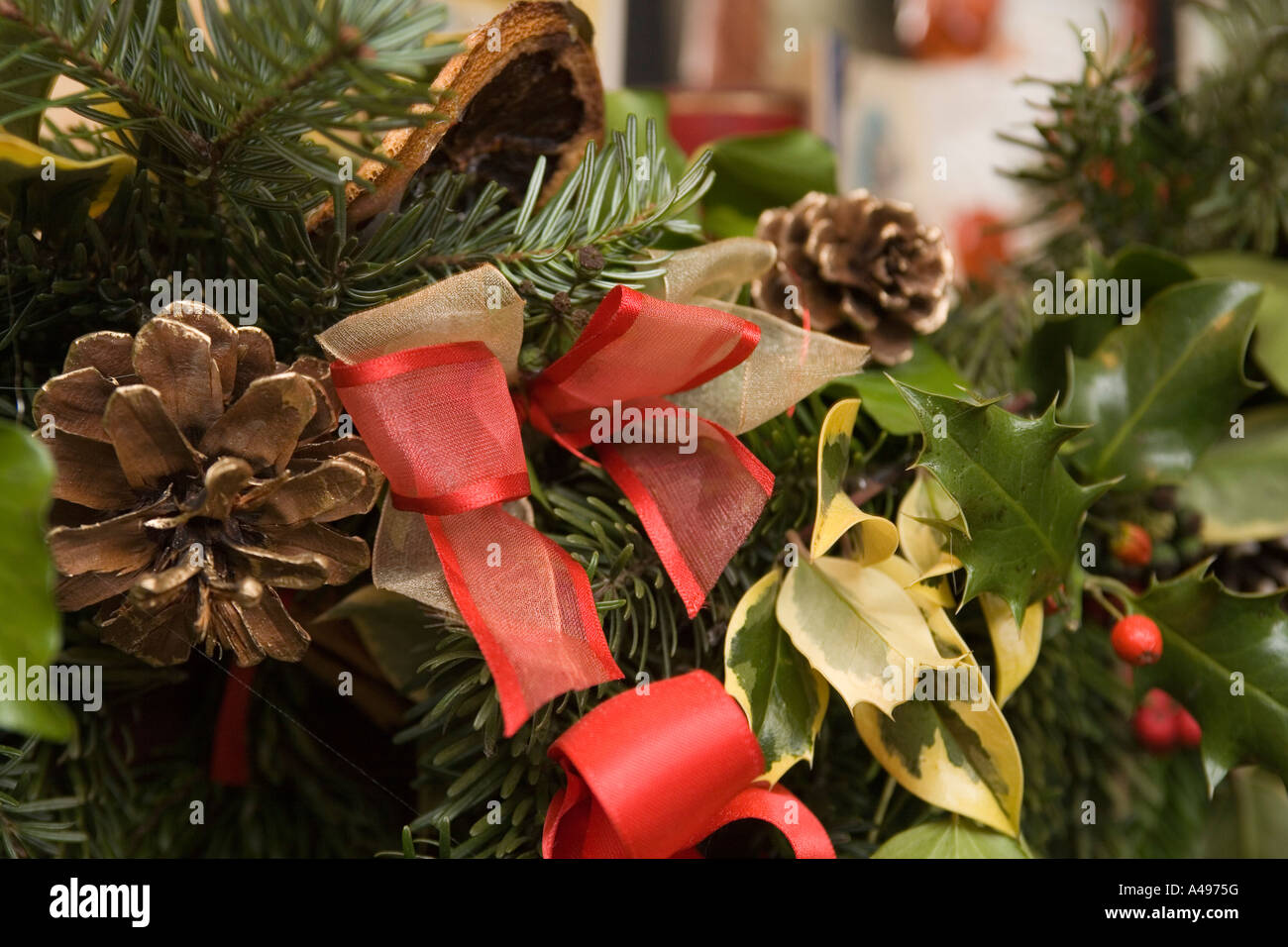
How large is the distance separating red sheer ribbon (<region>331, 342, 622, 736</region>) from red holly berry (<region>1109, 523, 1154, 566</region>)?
0.81 feet

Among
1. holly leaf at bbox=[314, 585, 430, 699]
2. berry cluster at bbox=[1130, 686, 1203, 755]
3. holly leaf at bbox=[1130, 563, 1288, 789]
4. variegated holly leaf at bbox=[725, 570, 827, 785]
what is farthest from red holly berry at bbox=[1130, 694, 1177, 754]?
holly leaf at bbox=[314, 585, 430, 699]

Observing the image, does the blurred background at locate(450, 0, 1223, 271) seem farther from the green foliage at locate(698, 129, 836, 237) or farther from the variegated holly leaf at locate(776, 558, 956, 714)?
the variegated holly leaf at locate(776, 558, 956, 714)

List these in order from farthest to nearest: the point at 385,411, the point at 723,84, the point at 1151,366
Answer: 1. the point at 723,84
2. the point at 1151,366
3. the point at 385,411

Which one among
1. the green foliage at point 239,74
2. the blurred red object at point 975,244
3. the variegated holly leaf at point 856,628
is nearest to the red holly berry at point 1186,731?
the variegated holly leaf at point 856,628

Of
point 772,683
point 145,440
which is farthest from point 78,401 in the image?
point 772,683

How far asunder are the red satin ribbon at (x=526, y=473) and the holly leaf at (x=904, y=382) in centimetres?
7

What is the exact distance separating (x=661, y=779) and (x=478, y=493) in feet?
0.33

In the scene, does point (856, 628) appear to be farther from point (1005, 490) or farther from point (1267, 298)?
point (1267, 298)

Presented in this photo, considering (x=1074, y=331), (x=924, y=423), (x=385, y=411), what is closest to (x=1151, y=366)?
(x=1074, y=331)

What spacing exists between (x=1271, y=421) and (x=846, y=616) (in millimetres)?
261

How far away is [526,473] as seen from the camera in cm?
30

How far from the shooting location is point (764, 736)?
31cm

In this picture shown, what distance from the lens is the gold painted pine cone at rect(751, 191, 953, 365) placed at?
393 millimetres
